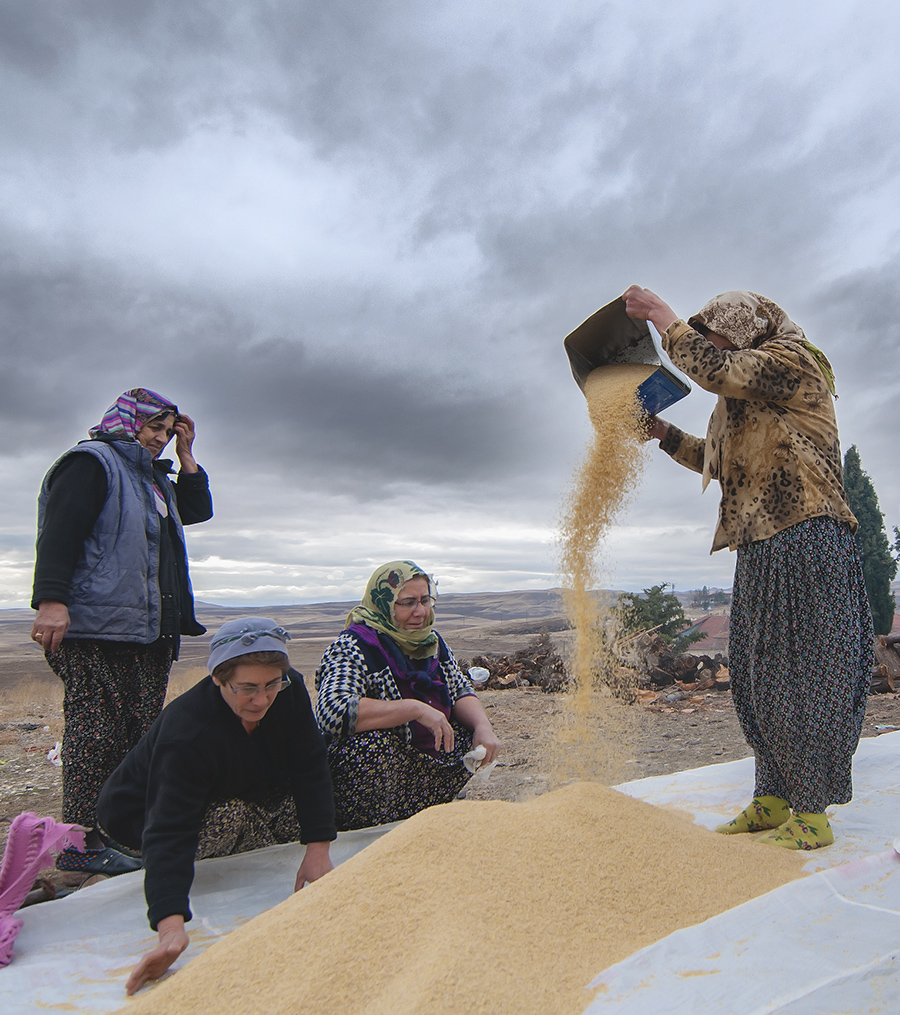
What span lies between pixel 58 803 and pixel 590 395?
10.6 feet

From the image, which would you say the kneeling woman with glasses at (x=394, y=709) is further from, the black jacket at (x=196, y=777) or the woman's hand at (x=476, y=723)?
the black jacket at (x=196, y=777)

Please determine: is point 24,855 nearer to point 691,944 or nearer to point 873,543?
point 691,944

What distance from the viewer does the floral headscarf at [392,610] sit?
2322 mm

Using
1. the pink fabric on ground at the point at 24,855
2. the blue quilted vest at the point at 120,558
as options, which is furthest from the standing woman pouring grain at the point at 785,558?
the pink fabric on ground at the point at 24,855

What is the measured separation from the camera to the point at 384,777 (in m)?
2.14

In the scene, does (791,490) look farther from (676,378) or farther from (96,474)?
(96,474)

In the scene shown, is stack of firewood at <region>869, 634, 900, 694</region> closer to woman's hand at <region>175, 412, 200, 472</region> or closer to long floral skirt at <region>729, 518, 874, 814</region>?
long floral skirt at <region>729, 518, 874, 814</region>

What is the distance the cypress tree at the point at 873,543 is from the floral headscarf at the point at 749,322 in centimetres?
1376

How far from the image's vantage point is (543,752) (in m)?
4.02

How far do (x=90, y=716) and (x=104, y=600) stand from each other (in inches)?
14.3

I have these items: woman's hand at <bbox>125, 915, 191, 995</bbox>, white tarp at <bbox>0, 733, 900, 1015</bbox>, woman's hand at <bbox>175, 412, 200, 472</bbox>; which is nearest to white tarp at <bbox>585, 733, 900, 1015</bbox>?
white tarp at <bbox>0, 733, 900, 1015</bbox>

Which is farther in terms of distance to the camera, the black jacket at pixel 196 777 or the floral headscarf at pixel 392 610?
the floral headscarf at pixel 392 610

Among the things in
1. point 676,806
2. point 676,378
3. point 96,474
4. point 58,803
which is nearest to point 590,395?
point 676,378

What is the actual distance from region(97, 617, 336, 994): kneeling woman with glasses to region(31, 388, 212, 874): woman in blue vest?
1.11ft
